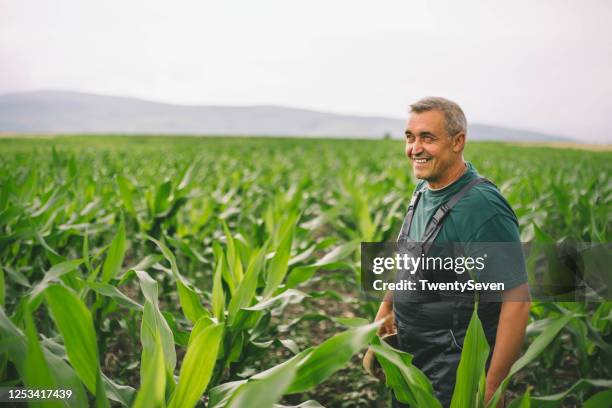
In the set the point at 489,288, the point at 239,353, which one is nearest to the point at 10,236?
the point at 239,353

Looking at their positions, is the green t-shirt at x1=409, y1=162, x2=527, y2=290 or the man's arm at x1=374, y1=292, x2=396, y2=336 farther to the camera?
the man's arm at x1=374, y1=292, x2=396, y2=336

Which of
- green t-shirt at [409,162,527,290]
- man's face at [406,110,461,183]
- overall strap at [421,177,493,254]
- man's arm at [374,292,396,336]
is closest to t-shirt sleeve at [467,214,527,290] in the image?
green t-shirt at [409,162,527,290]

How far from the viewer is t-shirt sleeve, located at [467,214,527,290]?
1.37 meters

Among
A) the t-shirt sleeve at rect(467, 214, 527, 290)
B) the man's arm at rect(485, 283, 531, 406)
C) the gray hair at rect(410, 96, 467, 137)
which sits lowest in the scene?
the man's arm at rect(485, 283, 531, 406)

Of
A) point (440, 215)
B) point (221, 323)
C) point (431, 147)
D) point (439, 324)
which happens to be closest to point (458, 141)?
point (431, 147)

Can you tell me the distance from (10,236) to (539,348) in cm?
239

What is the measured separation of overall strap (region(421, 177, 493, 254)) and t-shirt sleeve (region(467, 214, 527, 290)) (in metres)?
0.13

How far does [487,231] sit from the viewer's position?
4.58 feet

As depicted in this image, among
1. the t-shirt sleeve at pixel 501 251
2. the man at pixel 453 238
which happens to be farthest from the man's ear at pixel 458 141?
the t-shirt sleeve at pixel 501 251

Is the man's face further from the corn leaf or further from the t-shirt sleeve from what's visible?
the corn leaf

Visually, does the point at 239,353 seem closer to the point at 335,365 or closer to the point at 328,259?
the point at 328,259

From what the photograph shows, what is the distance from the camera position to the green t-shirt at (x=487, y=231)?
1.37 metres

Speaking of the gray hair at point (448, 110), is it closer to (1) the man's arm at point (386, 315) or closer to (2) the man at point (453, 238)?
(2) the man at point (453, 238)

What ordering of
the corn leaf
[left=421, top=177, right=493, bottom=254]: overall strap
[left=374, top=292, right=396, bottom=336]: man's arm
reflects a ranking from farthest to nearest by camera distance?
[left=374, top=292, right=396, bottom=336]: man's arm, [left=421, top=177, right=493, bottom=254]: overall strap, the corn leaf
